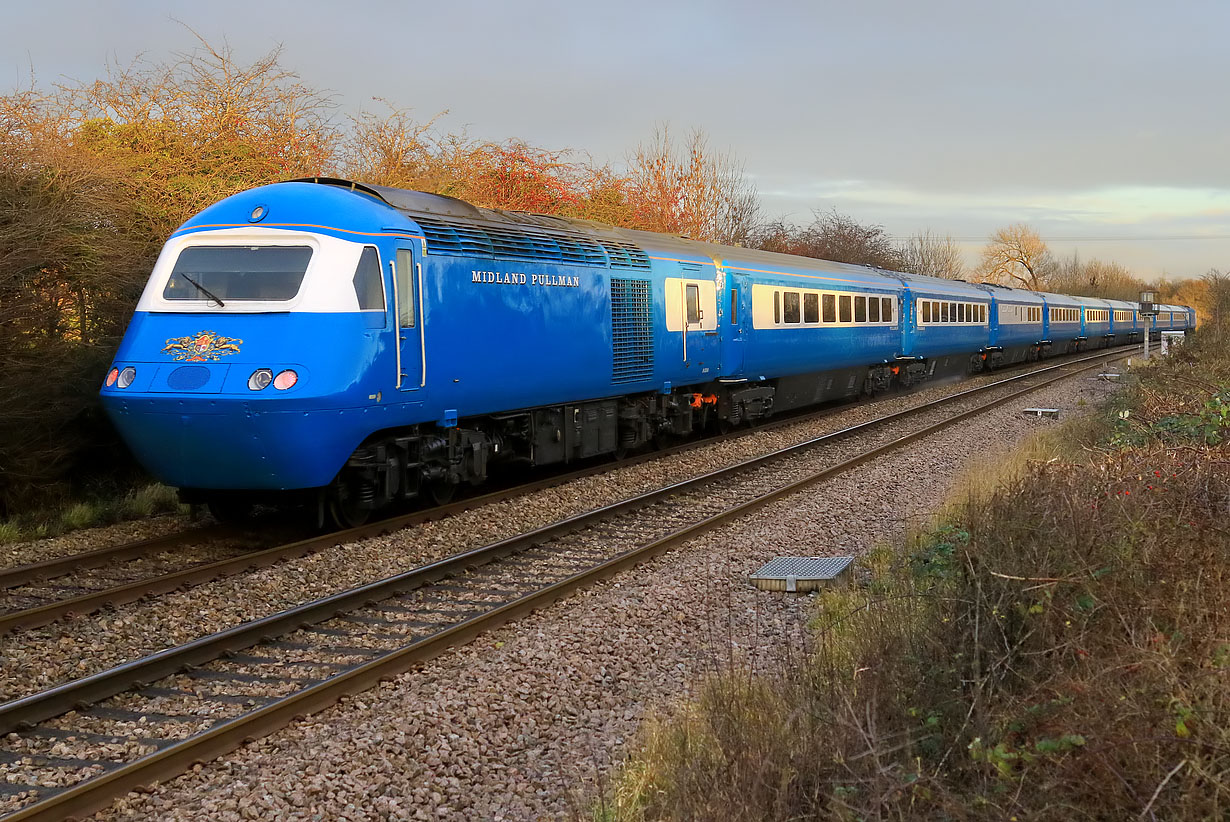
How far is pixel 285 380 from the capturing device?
7.89 meters

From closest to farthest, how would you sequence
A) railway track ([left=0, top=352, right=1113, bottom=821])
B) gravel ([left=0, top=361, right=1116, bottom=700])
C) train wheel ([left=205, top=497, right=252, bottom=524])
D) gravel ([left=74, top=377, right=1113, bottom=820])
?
gravel ([left=74, top=377, right=1113, bottom=820])
railway track ([left=0, top=352, right=1113, bottom=821])
gravel ([left=0, top=361, right=1116, bottom=700])
train wheel ([left=205, top=497, right=252, bottom=524])

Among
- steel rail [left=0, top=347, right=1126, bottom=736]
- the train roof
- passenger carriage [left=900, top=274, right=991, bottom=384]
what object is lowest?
steel rail [left=0, top=347, right=1126, bottom=736]

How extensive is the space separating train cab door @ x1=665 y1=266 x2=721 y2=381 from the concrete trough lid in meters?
6.35

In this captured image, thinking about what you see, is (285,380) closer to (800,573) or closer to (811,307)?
(800,573)

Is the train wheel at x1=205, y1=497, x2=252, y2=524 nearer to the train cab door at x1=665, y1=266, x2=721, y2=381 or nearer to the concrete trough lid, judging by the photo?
the concrete trough lid

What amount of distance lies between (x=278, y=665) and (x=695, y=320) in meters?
9.89

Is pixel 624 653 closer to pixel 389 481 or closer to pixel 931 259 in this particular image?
pixel 389 481

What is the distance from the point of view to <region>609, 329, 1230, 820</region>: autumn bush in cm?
309

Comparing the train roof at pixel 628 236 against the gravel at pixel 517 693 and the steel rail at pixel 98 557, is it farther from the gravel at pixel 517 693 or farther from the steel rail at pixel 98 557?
the steel rail at pixel 98 557

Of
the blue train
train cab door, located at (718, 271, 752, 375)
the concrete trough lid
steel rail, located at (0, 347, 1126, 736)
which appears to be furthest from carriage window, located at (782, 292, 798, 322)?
the concrete trough lid

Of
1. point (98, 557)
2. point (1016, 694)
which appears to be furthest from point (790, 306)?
point (1016, 694)

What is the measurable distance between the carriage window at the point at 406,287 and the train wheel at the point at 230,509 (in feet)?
8.09

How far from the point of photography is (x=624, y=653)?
6285mm

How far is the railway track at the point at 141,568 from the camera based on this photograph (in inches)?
273
